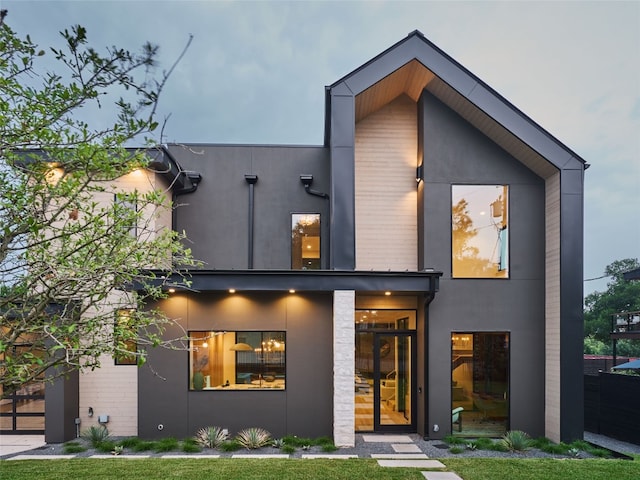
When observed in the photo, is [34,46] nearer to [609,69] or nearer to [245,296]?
[245,296]

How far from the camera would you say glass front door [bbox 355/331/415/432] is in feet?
30.6

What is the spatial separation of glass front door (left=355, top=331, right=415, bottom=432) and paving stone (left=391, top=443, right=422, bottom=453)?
0.88 meters

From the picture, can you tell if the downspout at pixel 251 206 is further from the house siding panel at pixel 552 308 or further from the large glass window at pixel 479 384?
the house siding panel at pixel 552 308

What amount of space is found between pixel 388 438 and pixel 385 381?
1.21 m

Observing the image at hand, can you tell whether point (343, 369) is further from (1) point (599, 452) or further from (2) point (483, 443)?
(1) point (599, 452)

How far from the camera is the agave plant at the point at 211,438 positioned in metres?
8.11

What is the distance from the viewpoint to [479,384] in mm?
8984

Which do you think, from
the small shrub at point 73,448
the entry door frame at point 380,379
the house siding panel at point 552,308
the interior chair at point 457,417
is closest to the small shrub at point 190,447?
the small shrub at point 73,448

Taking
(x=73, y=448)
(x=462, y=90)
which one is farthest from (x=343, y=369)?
(x=462, y=90)

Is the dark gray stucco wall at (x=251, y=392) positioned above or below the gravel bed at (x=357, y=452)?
above

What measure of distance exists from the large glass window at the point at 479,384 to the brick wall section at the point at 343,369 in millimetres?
2407

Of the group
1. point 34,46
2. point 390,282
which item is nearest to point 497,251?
point 390,282

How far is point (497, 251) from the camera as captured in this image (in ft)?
30.6

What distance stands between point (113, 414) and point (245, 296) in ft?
13.1
